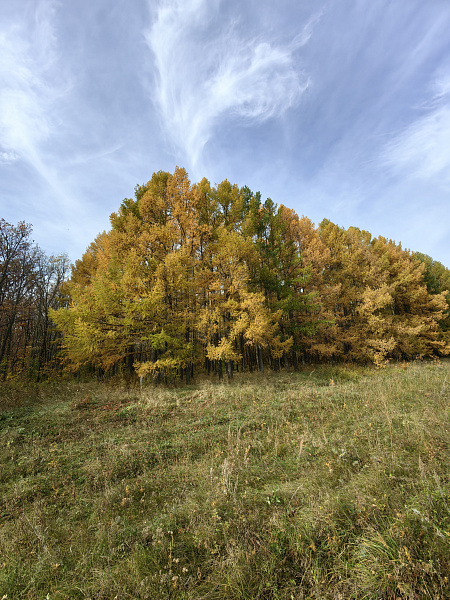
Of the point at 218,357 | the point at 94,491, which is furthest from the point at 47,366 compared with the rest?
the point at 94,491

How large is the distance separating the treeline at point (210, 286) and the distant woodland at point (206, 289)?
72 millimetres

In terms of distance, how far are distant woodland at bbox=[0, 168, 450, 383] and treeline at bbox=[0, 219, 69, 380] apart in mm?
134

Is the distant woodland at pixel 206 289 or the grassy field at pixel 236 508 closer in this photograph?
the grassy field at pixel 236 508

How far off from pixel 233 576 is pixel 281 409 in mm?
5721

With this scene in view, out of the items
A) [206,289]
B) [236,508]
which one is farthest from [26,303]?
[236,508]

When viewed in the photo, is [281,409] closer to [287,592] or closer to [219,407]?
[219,407]

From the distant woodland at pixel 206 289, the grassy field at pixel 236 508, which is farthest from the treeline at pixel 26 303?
the grassy field at pixel 236 508

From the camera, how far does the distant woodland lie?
11812 millimetres

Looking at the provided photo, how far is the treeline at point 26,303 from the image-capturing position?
54.1ft

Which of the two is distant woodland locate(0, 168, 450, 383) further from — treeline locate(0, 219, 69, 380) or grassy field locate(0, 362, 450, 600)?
grassy field locate(0, 362, 450, 600)

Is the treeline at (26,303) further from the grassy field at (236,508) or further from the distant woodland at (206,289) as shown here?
the grassy field at (236,508)

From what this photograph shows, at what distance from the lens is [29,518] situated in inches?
143

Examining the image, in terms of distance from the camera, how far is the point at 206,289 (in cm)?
1405

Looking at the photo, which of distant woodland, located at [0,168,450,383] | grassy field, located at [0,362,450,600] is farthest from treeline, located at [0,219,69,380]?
grassy field, located at [0,362,450,600]
